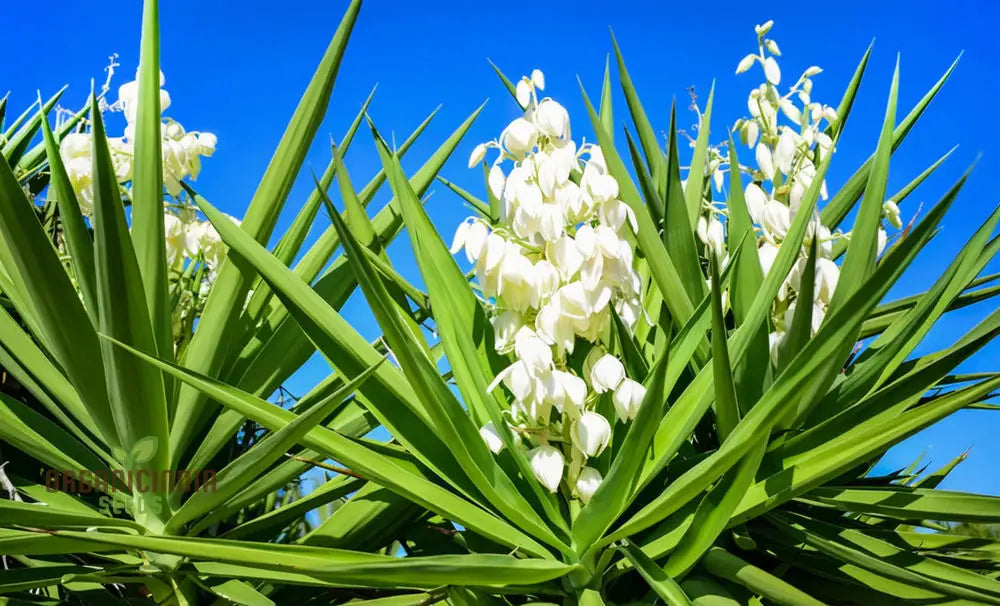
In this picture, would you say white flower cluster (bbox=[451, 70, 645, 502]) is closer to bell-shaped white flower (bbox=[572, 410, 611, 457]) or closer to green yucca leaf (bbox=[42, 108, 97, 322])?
bell-shaped white flower (bbox=[572, 410, 611, 457])

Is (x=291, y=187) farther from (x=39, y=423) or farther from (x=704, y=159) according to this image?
(x=704, y=159)

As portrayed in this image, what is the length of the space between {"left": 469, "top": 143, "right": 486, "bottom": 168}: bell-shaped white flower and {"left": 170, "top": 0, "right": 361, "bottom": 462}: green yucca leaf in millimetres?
343

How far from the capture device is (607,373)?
119 cm

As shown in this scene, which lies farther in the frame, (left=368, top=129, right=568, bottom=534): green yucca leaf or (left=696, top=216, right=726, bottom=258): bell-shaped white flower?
(left=696, top=216, right=726, bottom=258): bell-shaped white flower

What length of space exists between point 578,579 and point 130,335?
72 centimetres

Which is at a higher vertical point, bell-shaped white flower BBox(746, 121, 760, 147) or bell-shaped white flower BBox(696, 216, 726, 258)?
bell-shaped white flower BBox(746, 121, 760, 147)

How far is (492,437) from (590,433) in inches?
5.6

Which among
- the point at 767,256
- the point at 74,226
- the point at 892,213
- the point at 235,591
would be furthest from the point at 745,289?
the point at 74,226

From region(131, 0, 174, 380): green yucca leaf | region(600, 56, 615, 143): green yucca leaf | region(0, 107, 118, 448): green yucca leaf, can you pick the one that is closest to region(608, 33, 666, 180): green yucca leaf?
region(600, 56, 615, 143): green yucca leaf

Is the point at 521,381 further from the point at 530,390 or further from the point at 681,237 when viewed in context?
the point at 681,237

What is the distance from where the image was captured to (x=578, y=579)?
3.92 feet

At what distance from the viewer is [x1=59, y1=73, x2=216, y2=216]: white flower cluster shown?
1.58 meters

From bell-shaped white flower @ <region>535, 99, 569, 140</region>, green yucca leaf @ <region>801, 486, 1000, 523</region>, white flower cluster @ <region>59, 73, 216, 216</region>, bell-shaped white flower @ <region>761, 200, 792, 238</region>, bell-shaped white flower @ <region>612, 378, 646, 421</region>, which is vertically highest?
white flower cluster @ <region>59, 73, 216, 216</region>

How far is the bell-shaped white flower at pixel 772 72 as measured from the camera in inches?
60.6
